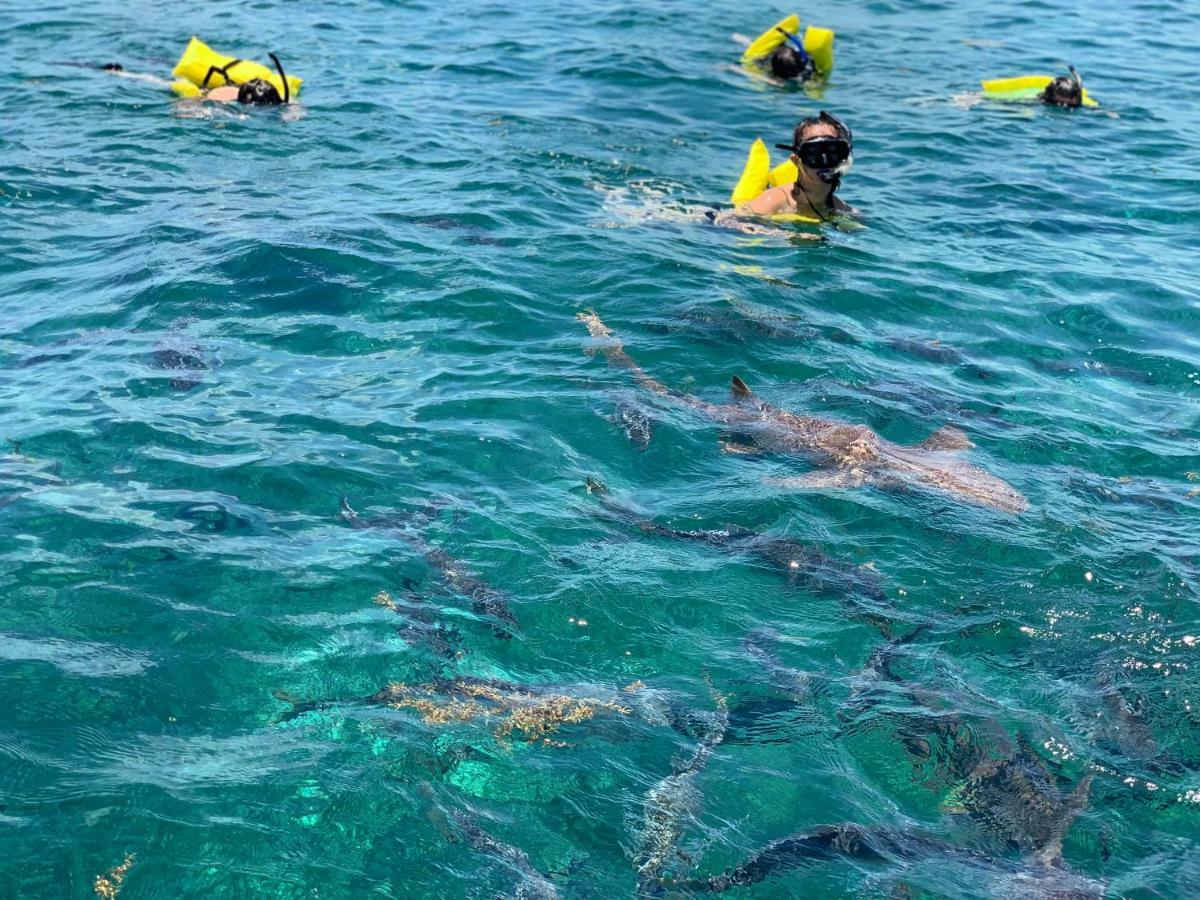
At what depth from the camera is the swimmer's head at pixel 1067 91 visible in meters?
14.7

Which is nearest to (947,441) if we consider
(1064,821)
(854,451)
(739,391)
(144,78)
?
(854,451)

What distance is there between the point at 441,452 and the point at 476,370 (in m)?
1.23

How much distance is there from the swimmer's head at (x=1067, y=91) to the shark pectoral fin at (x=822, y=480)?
10.4m

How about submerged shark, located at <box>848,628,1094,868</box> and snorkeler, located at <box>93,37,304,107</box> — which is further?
snorkeler, located at <box>93,37,304,107</box>

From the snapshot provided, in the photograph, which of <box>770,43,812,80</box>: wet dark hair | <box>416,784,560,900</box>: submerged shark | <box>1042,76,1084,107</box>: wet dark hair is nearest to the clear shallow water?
<box>416,784,560,900</box>: submerged shark

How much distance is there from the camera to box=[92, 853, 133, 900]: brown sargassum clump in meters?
3.78

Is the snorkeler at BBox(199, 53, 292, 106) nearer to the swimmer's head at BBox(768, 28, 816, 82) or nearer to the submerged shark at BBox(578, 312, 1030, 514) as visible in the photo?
the swimmer's head at BBox(768, 28, 816, 82)

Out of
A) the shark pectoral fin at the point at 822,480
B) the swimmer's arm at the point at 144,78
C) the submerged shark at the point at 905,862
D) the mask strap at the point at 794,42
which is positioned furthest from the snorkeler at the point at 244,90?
the submerged shark at the point at 905,862

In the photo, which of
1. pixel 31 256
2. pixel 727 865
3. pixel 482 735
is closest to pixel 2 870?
pixel 482 735

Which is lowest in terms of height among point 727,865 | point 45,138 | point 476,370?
point 727,865

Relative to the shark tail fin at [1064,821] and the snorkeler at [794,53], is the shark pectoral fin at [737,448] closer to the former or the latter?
the shark tail fin at [1064,821]

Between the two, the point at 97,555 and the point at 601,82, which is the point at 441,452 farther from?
the point at 601,82

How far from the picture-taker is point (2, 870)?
3.80m

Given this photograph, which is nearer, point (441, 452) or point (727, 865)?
point (727, 865)
